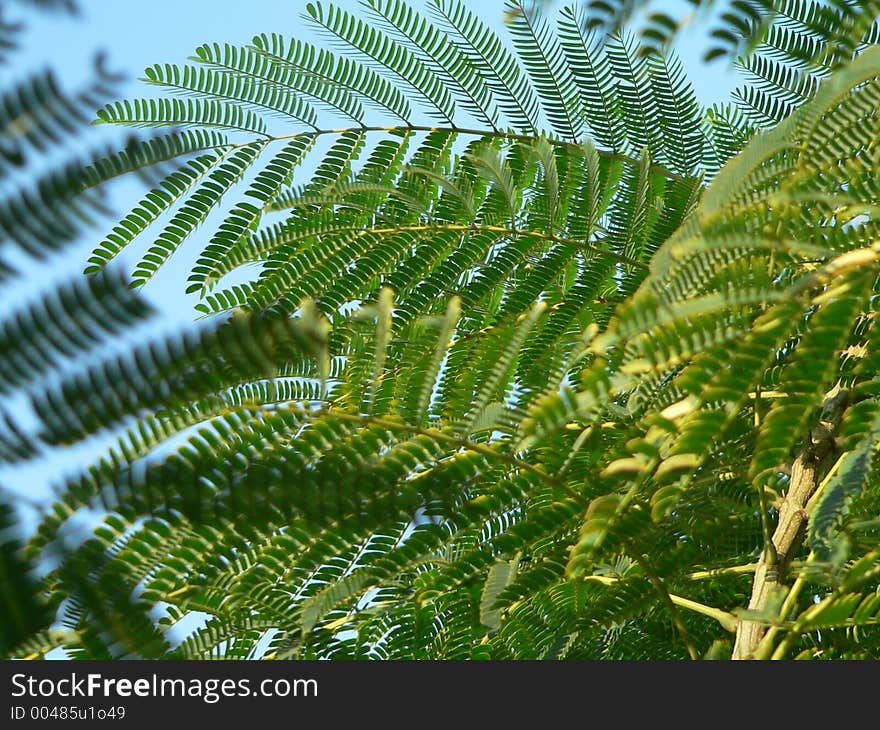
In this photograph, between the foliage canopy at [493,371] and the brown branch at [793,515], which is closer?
the foliage canopy at [493,371]

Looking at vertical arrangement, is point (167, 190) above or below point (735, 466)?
above

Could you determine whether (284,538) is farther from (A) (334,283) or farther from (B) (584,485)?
(A) (334,283)

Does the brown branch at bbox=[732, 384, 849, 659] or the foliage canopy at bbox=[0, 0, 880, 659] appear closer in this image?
the foliage canopy at bbox=[0, 0, 880, 659]

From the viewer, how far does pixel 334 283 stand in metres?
3.16

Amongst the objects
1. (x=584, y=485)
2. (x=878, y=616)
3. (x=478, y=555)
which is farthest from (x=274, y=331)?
(x=878, y=616)

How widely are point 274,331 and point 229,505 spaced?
0.72ft

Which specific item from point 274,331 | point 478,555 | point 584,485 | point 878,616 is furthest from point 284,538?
point 878,616

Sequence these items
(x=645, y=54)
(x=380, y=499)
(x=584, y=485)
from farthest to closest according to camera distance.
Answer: (x=584, y=485) < (x=645, y=54) < (x=380, y=499)

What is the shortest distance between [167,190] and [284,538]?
137cm

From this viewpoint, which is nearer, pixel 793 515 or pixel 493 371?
pixel 493 371

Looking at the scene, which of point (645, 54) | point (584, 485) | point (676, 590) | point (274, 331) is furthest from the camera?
point (676, 590)

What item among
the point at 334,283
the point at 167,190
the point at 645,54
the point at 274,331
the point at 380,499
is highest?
the point at 167,190

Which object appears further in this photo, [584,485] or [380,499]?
[584,485]

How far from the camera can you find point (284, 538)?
213cm
